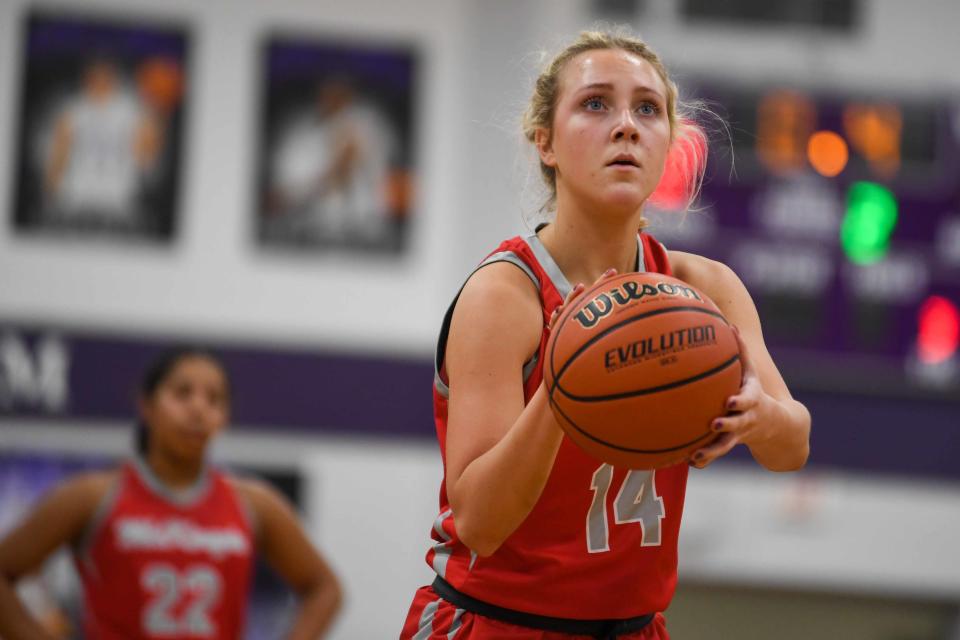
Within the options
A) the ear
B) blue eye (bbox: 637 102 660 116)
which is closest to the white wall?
the ear

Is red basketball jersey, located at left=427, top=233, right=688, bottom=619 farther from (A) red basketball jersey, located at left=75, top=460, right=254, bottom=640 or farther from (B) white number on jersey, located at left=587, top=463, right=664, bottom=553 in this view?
(A) red basketball jersey, located at left=75, top=460, right=254, bottom=640

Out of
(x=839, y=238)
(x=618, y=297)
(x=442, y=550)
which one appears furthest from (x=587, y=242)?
(x=839, y=238)

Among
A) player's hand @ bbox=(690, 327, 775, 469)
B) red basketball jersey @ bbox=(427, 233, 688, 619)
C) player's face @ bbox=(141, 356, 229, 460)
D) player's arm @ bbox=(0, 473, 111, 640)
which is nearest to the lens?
player's hand @ bbox=(690, 327, 775, 469)

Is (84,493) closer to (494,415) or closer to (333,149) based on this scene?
(494,415)

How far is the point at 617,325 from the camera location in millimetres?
2078

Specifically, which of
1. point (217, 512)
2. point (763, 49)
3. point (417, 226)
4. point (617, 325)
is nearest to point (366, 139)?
point (417, 226)

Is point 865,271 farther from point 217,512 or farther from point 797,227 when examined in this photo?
point 217,512

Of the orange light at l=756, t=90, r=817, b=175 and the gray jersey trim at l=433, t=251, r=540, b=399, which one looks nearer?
the gray jersey trim at l=433, t=251, r=540, b=399

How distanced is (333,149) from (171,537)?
409 cm

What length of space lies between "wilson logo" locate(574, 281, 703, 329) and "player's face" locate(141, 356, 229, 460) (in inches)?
92.8

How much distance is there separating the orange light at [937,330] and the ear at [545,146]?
17.9 ft

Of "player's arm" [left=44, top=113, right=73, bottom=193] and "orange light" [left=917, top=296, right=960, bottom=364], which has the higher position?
"player's arm" [left=44, top=113, right=73, bottom=193]

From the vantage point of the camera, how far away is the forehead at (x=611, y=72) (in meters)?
2.37

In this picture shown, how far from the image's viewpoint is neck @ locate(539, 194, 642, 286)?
7.95ft
